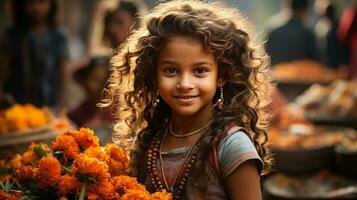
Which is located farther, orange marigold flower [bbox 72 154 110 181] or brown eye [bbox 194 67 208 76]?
brown eye [bbox 194 67 208 76]

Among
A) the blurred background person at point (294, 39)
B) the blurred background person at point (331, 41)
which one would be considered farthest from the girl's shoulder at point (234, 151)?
the blurred background person at point (331, 41)

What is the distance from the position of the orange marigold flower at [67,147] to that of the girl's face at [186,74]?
41 cm

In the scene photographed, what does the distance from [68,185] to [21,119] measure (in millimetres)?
2285

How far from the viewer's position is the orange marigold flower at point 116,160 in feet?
10.5

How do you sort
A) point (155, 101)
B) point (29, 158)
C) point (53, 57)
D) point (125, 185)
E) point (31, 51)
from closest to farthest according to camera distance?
point (125, 185)
point (155, 101)
point (29, 158)
point (31, 51)
point (53, 57)

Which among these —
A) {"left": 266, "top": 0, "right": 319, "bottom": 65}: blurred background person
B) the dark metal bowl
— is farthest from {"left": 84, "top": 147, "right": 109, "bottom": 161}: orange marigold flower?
{"left": 266, "top": 0, "right": 319, "bottom": 65}: blurred background person

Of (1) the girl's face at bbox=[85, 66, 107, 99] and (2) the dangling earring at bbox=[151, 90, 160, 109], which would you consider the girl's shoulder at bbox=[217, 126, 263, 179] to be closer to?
(2) the dangling earring at bbox=[151, 90, 160, 109]

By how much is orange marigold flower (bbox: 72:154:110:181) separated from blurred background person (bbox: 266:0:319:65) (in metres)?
9.41

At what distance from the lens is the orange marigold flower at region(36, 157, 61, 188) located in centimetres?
297

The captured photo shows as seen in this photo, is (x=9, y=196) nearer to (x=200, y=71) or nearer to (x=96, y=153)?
(x=96, y=153)

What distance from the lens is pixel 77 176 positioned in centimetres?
293

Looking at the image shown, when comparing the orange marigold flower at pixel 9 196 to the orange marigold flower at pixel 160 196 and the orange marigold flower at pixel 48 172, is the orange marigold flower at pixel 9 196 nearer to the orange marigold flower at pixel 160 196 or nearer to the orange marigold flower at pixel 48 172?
the orange marigold flower at pixel 48 172

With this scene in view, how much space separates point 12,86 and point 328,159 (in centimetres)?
303

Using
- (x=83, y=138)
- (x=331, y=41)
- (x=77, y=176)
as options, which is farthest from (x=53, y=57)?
(x=331, y=41)
